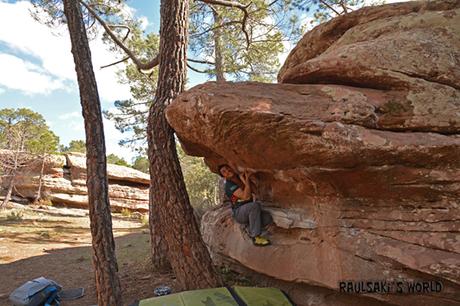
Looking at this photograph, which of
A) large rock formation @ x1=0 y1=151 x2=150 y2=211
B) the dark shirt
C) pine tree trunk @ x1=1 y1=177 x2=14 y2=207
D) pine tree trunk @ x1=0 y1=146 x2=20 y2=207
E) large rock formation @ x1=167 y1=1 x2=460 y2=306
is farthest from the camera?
large rock formation @ x1=0 y1=151 x2=150 y2=211

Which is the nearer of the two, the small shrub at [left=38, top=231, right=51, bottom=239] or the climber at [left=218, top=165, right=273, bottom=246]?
the climber at [left=218, top=165, right=273, bottom=246]

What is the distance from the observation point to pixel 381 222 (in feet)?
11.6

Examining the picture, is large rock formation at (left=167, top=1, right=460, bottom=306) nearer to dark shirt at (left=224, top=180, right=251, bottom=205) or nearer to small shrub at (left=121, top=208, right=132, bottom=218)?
dark shirt at (left=224, top=180, right=251, bottom=205)

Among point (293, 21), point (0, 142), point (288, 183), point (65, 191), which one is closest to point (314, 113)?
point (288, 183)

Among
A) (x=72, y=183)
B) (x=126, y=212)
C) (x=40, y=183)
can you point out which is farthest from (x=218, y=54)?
(x=40, y=183)

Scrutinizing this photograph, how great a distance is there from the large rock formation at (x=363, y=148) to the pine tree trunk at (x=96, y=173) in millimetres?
1238

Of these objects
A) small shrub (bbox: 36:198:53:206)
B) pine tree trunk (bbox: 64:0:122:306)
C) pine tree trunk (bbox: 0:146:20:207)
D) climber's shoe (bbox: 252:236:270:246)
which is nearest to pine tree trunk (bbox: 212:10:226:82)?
pine tree trunk (bbox: 64:0:122:306)

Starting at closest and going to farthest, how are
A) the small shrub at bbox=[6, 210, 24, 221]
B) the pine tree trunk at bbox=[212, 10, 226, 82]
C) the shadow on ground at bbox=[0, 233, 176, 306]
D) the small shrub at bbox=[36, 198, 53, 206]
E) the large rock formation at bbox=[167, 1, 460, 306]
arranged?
the large rock formation at bbox=[167, 1, 460, 306] → the shadow on ground at bbox=[0, 233, 176, 306] → the pine tree trunk at bbox=[212, 10, 226, 82] → the small shrub at bbox=[6, 210, 24, 221] → the small shrub at bbox=[36, 198, 53, 206]

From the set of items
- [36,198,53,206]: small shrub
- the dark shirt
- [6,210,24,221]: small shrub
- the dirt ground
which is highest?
the dark shirt

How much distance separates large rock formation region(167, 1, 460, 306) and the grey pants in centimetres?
36

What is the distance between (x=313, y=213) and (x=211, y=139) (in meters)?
1.71

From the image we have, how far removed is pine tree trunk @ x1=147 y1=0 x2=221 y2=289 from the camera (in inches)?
166

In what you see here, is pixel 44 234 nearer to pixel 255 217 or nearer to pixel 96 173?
pixel 96 173

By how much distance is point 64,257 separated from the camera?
8.62 m
